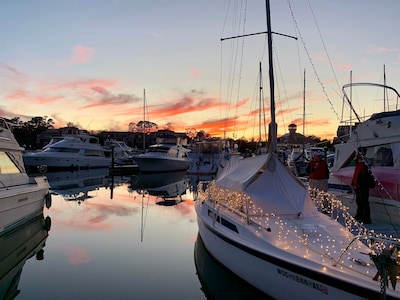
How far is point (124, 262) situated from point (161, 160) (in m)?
36.3

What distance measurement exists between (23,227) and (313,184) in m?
9.97

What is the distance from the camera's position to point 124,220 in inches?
613

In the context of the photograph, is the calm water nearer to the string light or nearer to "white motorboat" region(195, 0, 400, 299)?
"white motorboat" region(195, 0, 400, 299)

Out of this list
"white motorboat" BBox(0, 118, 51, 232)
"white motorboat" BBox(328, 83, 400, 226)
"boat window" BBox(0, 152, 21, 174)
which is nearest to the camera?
"white motorboat" BBox(328, 83, 400, 226)

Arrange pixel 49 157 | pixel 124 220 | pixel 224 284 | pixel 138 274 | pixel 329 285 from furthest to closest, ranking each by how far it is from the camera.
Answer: pixel 49 157 < pixel 124 220 < pixel 138 274 < pixel 224 284 < pixel 329 285

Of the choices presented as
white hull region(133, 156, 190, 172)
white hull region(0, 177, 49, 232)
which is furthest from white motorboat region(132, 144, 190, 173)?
white hull region(0, 177, 49, 232)

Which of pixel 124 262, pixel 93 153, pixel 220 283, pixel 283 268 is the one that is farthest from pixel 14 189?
pixel 93 153

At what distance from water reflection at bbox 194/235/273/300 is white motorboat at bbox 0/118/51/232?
607cm

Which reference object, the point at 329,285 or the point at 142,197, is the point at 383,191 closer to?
the point at 329,285

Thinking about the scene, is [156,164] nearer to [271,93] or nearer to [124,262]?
[124,262]

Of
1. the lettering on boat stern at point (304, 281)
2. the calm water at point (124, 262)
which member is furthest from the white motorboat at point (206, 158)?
the lettering on boat stern at point (304, 281)

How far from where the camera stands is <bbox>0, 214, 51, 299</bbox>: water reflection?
320 inches

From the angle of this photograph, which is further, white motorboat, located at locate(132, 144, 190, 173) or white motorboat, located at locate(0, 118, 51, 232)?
white motorboat, located at locate(132, 144, 190, 173)

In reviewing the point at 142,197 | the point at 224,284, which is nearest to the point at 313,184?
the point at 224,284
